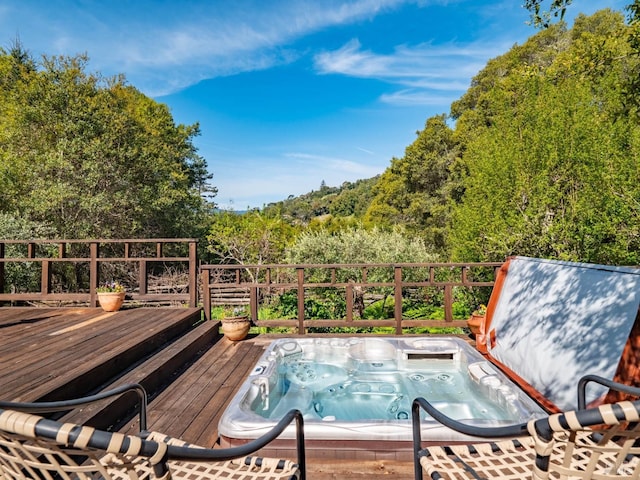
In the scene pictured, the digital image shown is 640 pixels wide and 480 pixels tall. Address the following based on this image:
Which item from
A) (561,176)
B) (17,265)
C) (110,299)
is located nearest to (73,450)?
(110,299)

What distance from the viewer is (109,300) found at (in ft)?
14.8

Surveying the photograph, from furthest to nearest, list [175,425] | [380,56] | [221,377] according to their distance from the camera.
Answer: [380,56], [221,377], [175,425]

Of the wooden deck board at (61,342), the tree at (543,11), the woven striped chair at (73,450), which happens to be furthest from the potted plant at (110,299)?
the tree at (543,11)

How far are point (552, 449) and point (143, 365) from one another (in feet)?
9.97

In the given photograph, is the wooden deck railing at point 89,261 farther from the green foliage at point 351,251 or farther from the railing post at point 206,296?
the green foliage at point 351,251

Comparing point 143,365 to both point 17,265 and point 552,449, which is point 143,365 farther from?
point 17,265

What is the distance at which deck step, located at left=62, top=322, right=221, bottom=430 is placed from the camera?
6.94 feet

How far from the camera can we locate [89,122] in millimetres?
9992

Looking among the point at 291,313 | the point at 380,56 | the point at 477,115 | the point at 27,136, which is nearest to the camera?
the point at 291,313

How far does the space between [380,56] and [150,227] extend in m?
10.1

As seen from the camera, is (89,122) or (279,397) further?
(89,122)

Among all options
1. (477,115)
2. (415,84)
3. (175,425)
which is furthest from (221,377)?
(415,84)

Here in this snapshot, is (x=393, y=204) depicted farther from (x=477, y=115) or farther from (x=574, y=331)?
(x=574, y=331)

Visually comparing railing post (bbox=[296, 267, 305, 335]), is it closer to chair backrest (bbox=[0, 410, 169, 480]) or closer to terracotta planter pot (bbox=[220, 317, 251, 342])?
terracotta planter pot (bbox=[220, 317, 251, 342])
